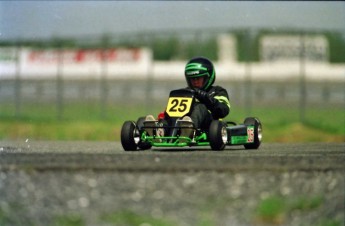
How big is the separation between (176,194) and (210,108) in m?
5.82

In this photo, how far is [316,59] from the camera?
209 feet

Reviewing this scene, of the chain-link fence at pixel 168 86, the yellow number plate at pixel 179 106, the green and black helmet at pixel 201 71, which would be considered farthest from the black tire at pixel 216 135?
the chain-link fence at pixel 168 86

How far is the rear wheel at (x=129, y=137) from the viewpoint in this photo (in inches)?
428

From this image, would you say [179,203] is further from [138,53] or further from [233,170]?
[138,53]

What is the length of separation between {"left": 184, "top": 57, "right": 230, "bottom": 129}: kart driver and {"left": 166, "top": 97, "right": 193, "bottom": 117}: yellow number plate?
0.54ft

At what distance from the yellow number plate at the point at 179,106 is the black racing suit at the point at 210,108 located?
0.13 m

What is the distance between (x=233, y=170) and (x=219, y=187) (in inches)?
6.0

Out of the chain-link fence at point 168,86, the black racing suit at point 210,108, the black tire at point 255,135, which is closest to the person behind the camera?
the black racing suit at point 210,108

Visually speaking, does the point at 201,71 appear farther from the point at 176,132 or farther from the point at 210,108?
the point at 176,132

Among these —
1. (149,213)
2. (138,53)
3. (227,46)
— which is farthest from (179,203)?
(227,46)

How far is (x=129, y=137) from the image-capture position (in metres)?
10.9

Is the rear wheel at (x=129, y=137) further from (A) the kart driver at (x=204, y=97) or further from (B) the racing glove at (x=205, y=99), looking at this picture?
(B) the racing glove at (x=205, y=99)

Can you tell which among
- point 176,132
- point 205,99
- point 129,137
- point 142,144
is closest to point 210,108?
point 205,99

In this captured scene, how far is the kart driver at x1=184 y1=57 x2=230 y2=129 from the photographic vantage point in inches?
438
